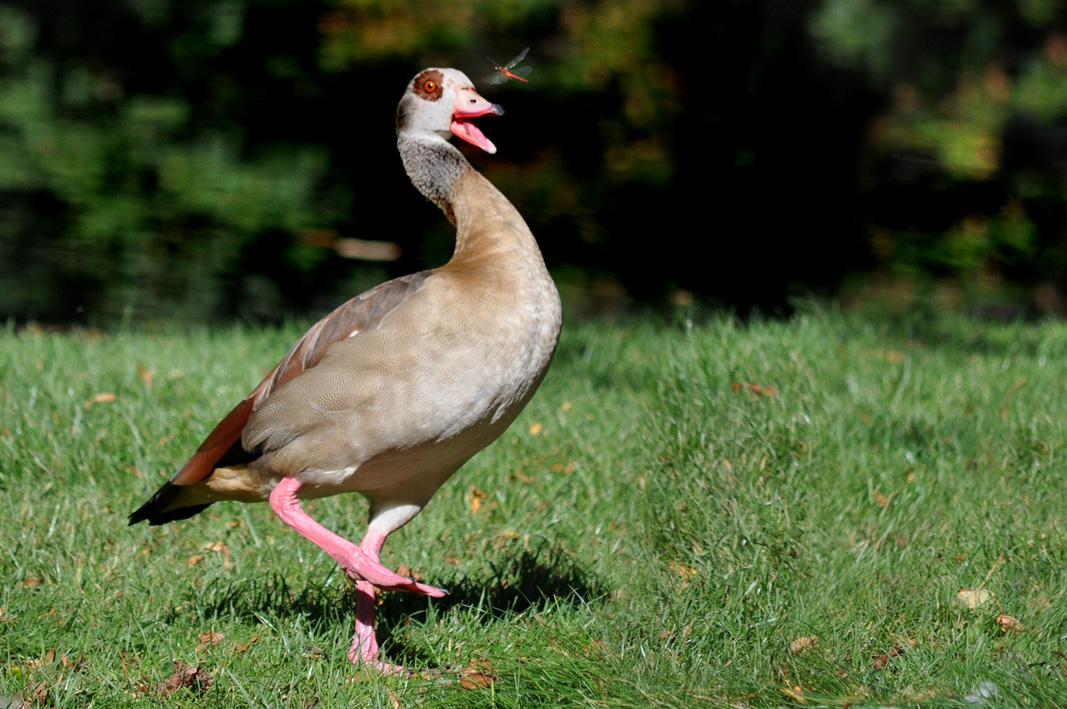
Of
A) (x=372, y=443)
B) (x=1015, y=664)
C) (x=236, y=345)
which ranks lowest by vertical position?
(x=236, y=345)

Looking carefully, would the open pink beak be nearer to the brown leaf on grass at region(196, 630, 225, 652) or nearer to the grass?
the grass

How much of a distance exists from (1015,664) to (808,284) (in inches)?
217

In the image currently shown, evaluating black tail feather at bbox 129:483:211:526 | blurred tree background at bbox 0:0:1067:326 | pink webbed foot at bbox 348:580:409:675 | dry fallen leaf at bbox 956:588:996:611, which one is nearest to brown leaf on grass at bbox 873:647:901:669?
dry fallen leaf at bbox 956:588:996:611

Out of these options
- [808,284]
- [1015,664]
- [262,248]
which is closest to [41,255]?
Answer: [262,248]

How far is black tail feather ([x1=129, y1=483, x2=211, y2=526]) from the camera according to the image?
3.29 m

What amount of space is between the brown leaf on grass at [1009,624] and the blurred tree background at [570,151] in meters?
4.39

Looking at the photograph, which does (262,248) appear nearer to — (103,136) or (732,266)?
(103,136)

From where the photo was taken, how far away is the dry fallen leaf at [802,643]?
9.45 feet

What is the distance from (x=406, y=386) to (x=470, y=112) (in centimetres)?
91

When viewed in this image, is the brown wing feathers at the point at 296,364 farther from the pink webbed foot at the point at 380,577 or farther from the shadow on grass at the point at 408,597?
the pink webbed foot at the point at 380,577

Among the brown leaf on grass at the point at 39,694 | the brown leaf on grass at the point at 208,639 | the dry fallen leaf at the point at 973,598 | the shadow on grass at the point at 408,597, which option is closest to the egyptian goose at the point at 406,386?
the shadow on grass at the point at 408,597

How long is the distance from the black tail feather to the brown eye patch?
4.55ft

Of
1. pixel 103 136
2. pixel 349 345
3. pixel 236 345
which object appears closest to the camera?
pixel 349 345

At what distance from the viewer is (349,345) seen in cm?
308
